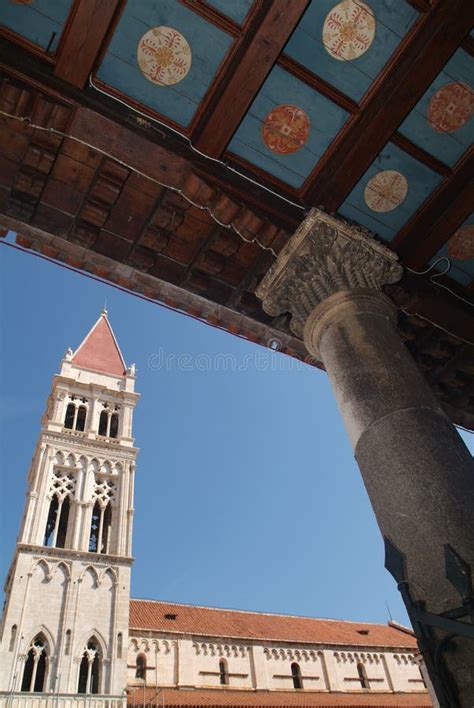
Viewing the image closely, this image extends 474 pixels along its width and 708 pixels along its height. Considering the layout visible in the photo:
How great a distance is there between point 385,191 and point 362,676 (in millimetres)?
36133

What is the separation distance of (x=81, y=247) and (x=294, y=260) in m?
2.11

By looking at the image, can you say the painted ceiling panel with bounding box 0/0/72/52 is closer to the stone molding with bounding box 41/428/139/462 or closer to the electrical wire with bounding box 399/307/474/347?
the electrical wire with bounding box 399/307/474/347

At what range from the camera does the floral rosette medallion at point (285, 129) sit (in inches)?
176

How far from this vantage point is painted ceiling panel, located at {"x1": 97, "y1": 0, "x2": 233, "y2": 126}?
12.7 feet

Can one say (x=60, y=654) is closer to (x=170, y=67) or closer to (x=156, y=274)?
(x=156, y=274)

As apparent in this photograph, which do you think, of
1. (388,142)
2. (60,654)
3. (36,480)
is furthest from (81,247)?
(36,480)

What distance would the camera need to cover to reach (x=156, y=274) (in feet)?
18.1

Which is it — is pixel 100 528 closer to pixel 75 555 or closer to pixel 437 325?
pixel 75 555

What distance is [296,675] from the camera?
104ft

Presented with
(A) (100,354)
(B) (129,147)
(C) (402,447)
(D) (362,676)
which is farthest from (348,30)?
(A) (100,354)

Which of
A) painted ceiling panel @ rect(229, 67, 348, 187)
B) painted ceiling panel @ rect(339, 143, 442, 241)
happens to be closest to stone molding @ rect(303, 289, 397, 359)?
painted ceiling panel @ rect(339, 143, 442, 241)

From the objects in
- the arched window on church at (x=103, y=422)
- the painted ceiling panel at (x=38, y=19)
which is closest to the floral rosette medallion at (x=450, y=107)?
the painted ceiling panel at (x=38, y=19)

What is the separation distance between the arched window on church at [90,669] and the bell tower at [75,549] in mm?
43

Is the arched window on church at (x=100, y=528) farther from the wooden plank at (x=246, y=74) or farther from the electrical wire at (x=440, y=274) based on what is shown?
the wooden plank at (x=246, y=74)
